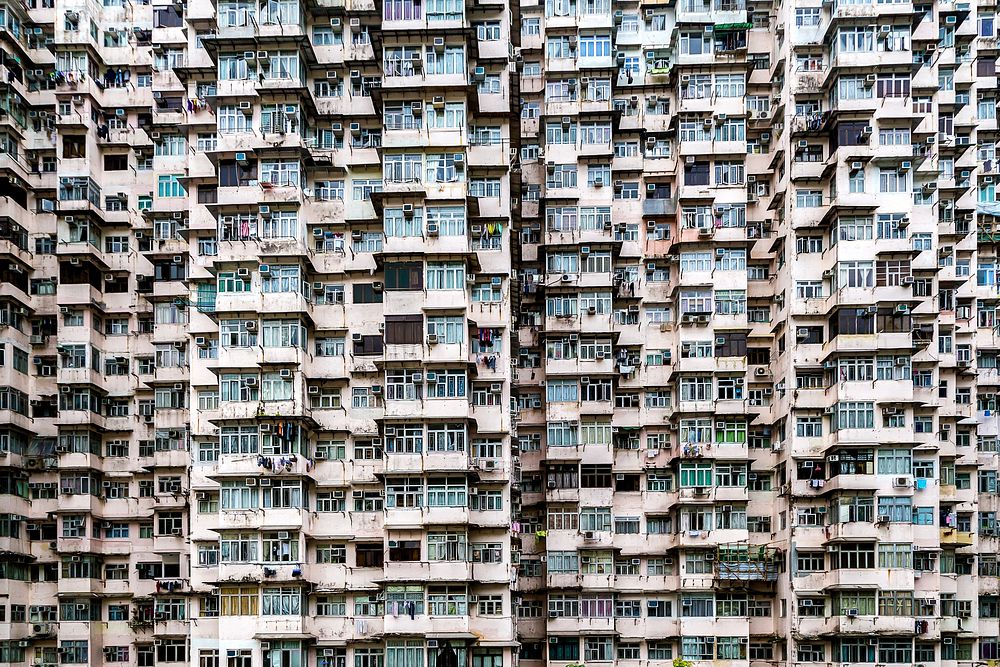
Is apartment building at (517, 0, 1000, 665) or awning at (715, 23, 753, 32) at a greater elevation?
awning at (715, 23, 753, 32)

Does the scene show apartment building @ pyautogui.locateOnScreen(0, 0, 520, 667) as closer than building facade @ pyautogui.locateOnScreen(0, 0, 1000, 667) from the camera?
Yes

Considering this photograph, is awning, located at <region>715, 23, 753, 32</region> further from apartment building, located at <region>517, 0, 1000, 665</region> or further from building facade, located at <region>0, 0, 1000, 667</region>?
building facade, located at <region>0, 0, 1000, 667</region>

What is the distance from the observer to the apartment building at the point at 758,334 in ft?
122

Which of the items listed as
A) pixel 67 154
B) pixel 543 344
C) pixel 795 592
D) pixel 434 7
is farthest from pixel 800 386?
pixel 67 154

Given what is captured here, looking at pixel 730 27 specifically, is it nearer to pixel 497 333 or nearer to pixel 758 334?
pixel 758 334

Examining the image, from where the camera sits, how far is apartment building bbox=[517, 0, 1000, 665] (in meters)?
37.1

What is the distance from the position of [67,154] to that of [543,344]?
2103 centimetres

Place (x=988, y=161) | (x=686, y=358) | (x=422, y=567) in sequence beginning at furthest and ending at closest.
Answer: (x=988, y=161)
(x=686, y=358)
(x=422, y=567)

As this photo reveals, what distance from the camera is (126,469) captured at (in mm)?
40219

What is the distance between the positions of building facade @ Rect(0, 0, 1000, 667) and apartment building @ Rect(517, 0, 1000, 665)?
144 millimetres

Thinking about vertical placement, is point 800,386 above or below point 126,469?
above

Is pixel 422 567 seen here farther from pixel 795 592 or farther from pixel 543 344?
pixel 795 592

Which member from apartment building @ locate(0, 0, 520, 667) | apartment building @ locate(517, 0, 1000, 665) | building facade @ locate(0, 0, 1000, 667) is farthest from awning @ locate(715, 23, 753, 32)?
apartment building @ locate(0, 0, 520, 667)

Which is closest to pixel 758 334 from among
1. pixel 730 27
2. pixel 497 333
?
pixel 497 333
